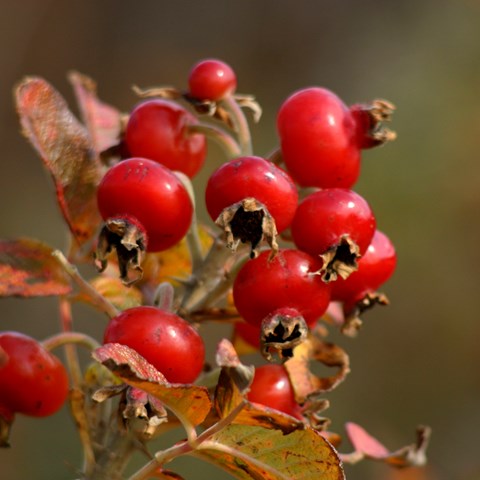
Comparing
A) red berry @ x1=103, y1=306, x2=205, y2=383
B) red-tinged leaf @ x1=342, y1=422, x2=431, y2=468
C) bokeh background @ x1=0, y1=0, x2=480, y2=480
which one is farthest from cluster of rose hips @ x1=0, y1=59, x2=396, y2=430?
bokeh background @ x1=0, y1=0, x2=480, y2=480

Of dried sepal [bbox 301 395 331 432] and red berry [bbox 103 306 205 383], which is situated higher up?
red berry [bbox 103 306 205 383]

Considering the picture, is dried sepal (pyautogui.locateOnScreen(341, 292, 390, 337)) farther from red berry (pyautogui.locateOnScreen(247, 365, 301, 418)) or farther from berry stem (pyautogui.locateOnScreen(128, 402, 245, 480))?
berry stem (pyautogui.locateOnScreen(128, 402, 245, 480))

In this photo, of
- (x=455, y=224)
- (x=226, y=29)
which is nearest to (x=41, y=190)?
(x=226, y=29)

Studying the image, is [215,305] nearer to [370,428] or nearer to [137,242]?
[137,242]

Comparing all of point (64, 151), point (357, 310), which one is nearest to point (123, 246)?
point (64, 151)

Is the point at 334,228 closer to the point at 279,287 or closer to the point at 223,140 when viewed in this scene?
the point at 279,287

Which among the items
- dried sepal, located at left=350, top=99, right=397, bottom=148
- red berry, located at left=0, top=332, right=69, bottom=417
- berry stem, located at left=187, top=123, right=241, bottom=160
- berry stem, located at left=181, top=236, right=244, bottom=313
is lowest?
red berry, located at left=0, top=332, right=69, bottom=417

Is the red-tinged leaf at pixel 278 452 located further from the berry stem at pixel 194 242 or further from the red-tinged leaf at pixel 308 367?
the berry stem at pixel 194 242
